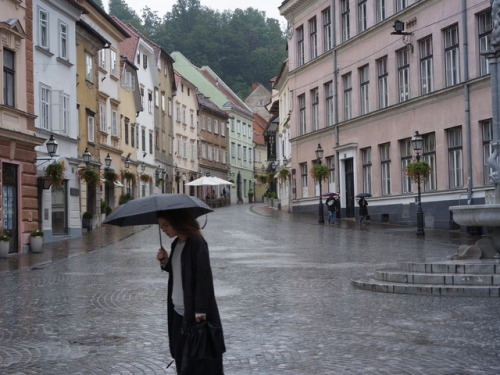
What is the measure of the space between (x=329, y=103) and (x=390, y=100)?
7.60m

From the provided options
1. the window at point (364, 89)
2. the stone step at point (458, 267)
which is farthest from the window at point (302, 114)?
the stone step at point (458, 267)

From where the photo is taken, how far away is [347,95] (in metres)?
43.6

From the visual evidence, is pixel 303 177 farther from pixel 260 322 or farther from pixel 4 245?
pixel 260 322

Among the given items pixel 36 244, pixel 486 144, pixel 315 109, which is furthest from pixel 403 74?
pixel 36 244

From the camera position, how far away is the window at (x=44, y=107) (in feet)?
102

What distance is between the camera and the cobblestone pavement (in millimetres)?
7996

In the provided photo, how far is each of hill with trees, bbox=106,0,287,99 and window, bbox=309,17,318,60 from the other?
172ft

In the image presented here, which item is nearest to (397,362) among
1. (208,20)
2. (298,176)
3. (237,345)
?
(237,345)

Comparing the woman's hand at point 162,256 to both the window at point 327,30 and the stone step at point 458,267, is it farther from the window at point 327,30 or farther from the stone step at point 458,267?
the window at point 327,30

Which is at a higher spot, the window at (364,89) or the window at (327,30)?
the window at (327,30)

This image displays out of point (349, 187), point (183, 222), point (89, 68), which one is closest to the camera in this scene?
point (183, 222)

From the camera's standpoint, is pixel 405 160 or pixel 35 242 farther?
pixel 405 160

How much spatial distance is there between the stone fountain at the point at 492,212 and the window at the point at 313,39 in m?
31.0

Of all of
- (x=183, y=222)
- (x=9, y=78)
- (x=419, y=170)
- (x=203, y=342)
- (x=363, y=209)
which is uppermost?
(x=9, y=78)
